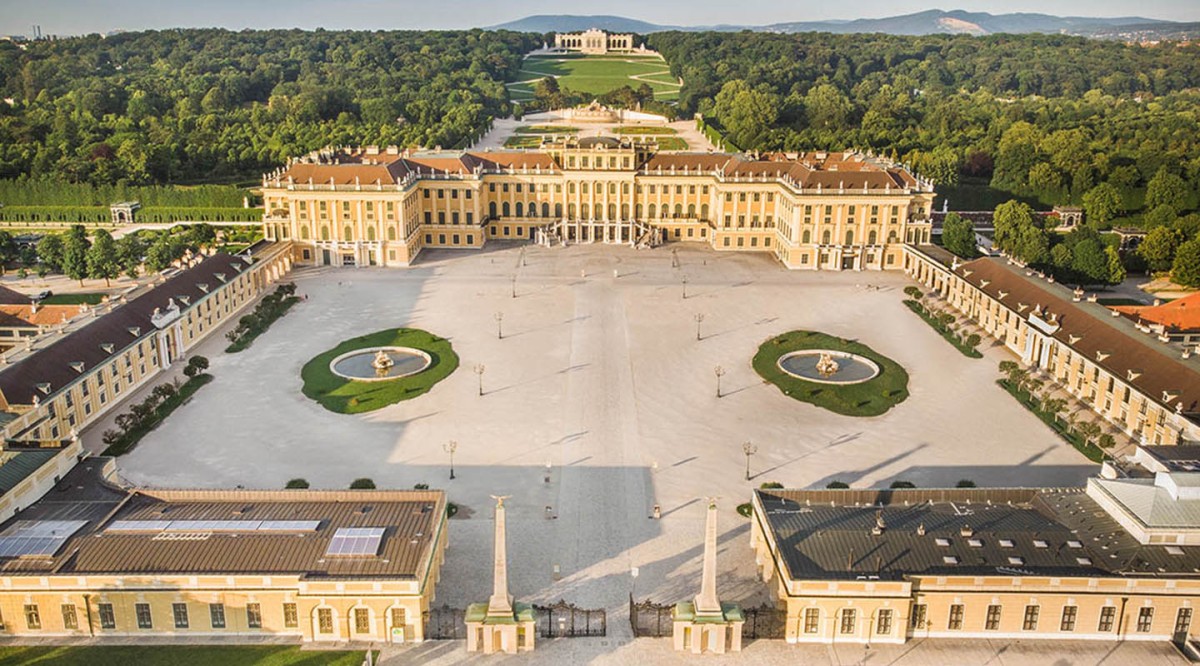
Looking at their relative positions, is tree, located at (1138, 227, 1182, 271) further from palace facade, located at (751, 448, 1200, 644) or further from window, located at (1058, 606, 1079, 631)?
window, located at (1058, 606, 1079, 631)

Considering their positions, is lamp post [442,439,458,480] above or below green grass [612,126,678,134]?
below

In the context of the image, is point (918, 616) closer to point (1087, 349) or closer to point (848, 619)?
point (848, 619)

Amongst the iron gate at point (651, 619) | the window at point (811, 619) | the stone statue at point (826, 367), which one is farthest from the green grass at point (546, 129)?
the window at point (811, 619)

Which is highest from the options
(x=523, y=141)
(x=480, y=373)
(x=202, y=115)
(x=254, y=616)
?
(x=202, y=115)

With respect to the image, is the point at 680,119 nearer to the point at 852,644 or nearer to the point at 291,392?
the point at 291,392

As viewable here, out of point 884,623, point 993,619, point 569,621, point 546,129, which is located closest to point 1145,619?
point 993,619

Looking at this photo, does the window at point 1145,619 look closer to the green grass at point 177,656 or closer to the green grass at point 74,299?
the green grass at point 177,656

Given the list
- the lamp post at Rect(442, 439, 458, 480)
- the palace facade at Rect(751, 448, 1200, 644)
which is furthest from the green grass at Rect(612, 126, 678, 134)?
the palace facade at Rect(751, 448, 1200, 644)

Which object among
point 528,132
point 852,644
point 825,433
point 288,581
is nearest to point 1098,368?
point 825,433
